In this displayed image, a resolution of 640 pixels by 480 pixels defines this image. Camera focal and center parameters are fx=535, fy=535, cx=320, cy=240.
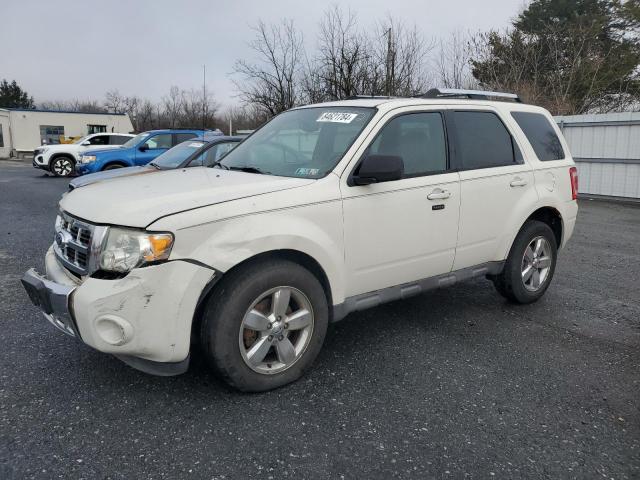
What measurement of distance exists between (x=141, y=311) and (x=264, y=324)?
72 centimetres

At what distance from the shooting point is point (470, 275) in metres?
4.41

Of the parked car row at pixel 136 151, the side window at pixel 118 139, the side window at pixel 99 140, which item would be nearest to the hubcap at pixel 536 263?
the parked car row at pixel 136 151

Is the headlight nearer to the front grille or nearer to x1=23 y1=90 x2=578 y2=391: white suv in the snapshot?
x1=23 y1=90 x2=578 y2=391: white suv

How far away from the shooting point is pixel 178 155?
9.59 metres

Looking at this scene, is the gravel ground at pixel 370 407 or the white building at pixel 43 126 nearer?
the gravel ground at pixel 370 407

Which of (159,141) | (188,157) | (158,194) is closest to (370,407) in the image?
(158,194)

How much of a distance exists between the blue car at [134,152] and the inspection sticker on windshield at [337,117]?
37.6ft

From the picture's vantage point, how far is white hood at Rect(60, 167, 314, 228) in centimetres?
289

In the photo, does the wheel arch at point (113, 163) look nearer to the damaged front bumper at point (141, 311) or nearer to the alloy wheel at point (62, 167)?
the alloy wheel at point (62, 167)

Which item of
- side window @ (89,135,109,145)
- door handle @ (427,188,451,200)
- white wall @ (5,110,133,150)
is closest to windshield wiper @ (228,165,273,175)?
door handle @ (427,188,451,200)

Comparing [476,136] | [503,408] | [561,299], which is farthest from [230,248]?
[561,299]

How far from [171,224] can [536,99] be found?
17.8 metres

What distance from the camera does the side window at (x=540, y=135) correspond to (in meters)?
4.89

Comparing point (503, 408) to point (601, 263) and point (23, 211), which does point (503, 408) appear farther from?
point (23, 211)
